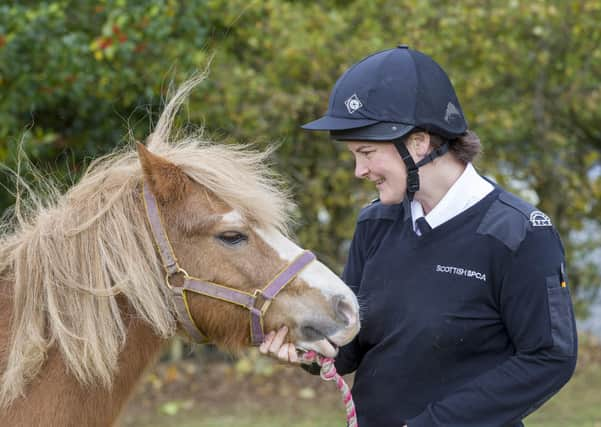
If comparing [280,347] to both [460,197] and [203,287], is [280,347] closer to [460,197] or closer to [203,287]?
[203,287]

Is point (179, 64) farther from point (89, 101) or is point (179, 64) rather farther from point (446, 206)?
point (446, 206)

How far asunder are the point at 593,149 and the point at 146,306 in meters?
8.73

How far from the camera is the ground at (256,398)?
8.05 m

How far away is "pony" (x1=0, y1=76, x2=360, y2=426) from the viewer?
8.91 ft

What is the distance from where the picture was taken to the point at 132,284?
2787 millimetres

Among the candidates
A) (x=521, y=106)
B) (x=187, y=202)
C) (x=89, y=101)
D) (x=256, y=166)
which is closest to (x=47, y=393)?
(x=187, y=202)

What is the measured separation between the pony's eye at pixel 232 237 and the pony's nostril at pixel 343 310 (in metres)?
0.40

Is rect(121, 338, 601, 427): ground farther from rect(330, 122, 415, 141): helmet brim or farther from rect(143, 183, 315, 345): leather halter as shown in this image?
rect(330, 122, 415, 141): helmet brim

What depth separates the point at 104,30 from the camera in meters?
6.88

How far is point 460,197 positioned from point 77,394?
1456 millimetres

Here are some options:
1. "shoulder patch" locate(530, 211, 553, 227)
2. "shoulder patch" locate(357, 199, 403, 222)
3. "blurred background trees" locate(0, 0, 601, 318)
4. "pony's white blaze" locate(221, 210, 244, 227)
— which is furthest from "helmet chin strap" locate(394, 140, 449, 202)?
"blurred background trees" locate(0, 0, 601, 318)

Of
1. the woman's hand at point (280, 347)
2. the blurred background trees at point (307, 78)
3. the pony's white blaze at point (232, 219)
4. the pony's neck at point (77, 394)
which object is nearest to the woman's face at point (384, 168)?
the pony's white blaze at point (232, 219)

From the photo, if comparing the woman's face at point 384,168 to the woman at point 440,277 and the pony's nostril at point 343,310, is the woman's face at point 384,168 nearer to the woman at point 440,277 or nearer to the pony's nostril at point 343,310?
the woman at point 440,277

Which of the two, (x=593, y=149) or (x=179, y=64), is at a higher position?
(x=179, y=64)
